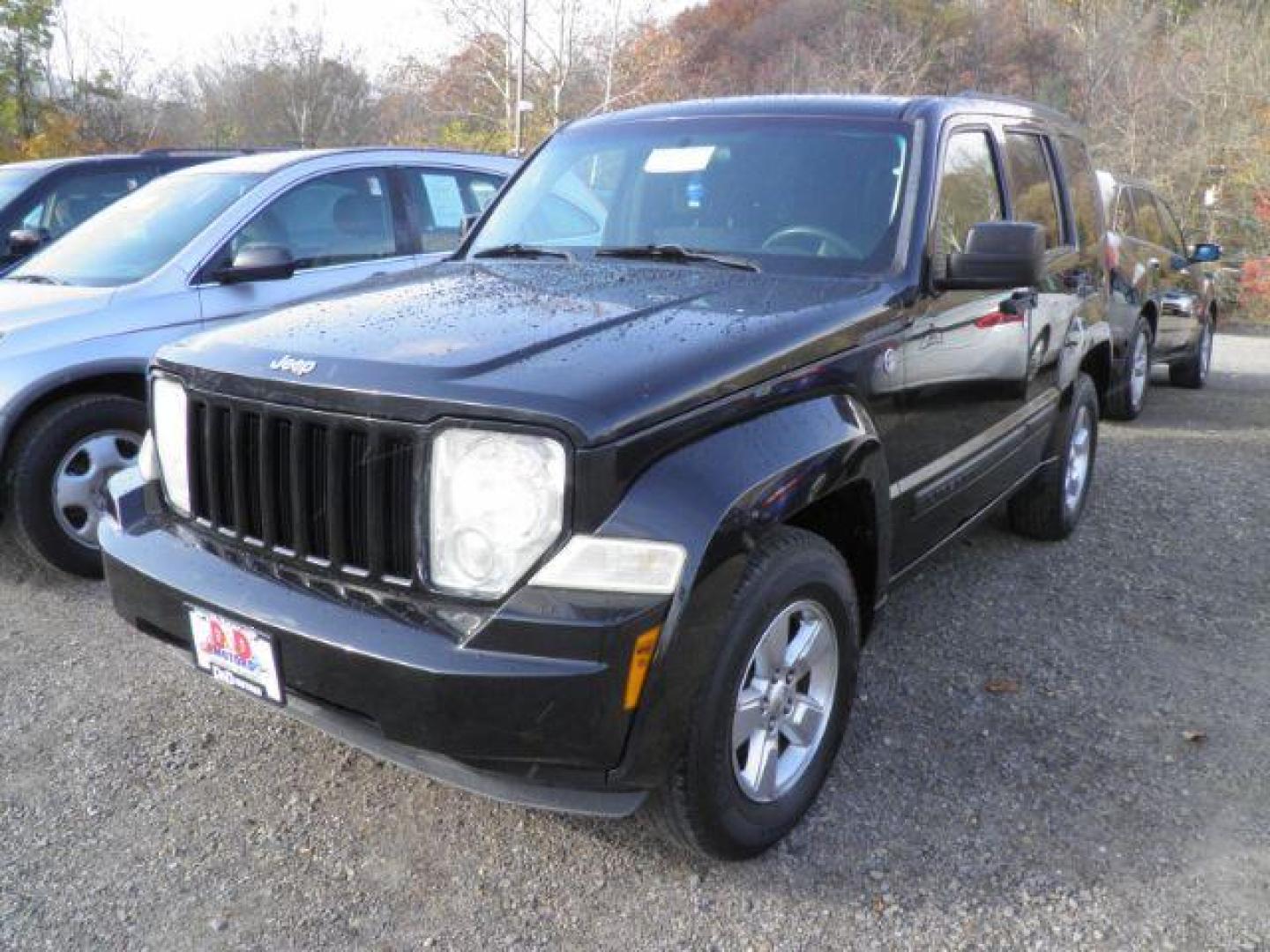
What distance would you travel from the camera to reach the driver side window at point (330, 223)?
506 centimetres

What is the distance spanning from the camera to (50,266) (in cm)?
508

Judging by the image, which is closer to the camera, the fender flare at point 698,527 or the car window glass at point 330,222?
the fender flare at point 698,527

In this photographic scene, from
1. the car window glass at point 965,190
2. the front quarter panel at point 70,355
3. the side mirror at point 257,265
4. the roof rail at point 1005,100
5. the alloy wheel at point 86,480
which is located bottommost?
the alloy wheel at point 86,480

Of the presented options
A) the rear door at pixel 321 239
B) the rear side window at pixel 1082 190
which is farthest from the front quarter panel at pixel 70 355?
the rear side window at pixel 1082 190

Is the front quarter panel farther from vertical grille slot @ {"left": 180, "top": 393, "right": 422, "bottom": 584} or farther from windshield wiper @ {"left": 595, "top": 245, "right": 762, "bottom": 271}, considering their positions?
windshield wiper @ {"left": 595, "top": 245, "right": 762, "bottom": 271}

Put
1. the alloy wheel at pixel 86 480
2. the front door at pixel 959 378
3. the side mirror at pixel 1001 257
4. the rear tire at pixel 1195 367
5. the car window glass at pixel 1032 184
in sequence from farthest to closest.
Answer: the rear tire at pixel 1195 367 → the alloy wheel at pixel 86 480 → the car window glass at pixel 1032 184 → the front door at pixel 959 378 → the side mirror at pixel 1001 257

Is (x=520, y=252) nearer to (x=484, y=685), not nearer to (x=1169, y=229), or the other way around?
(x=484, y=685)

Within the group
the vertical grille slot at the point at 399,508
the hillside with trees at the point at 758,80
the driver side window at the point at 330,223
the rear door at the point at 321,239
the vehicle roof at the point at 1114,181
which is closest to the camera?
the vertical grille slot at the point at 399,508

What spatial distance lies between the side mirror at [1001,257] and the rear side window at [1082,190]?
1.85 m

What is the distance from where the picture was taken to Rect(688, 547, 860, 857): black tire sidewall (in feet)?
7.27

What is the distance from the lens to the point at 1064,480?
4.73 m

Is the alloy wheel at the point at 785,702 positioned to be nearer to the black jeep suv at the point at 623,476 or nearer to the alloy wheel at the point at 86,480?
the black jeep suv at the point at 623,476

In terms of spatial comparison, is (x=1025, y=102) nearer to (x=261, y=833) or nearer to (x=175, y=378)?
(x=175, y=378)

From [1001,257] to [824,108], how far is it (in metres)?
0.88
